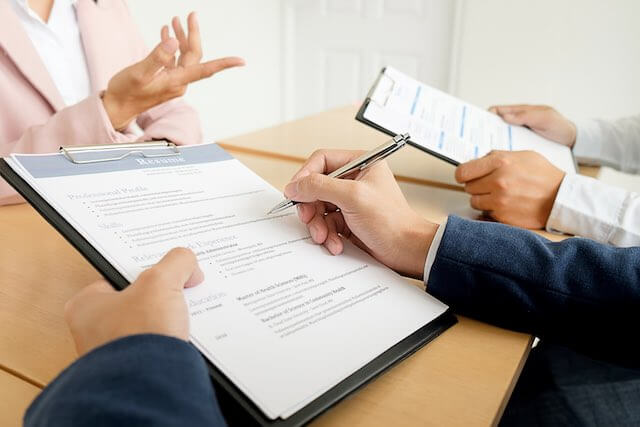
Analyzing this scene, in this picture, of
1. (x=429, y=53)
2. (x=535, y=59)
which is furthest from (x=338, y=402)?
(x=429, y=53)

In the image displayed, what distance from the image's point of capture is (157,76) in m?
0.90

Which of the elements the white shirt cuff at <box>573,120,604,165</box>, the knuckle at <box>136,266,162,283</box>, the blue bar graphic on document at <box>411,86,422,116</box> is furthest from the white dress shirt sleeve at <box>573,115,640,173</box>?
the knuckle at <box>136,266,162,283</box>

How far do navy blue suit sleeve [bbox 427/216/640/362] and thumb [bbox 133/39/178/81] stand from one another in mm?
545

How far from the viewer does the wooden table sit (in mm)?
413

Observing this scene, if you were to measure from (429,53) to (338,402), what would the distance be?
2.85 m

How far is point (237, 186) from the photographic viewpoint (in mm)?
656

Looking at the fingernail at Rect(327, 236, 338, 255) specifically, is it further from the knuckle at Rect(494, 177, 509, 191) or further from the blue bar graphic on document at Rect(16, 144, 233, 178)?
the knuckle at Rect(494, 177, 509, 191)

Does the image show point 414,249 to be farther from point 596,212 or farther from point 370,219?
point 596,212

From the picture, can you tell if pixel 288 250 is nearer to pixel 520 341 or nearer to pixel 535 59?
pixel 520 341

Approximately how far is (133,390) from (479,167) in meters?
0.62

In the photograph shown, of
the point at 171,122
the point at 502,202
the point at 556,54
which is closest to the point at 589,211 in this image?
the point at 502,202

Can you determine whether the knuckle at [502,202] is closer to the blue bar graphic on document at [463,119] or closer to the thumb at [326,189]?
the blue bar graphic on document at [463,119]

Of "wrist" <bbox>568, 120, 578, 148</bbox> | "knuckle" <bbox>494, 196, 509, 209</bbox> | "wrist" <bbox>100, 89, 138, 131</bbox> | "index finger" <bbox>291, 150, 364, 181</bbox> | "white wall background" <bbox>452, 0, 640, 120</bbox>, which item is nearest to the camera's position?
"index finger" <bbox>291, 150, 364, 181</bbox>

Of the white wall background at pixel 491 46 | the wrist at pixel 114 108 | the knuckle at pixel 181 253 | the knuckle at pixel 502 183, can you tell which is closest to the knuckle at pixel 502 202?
the knuckle at pixel 502 183
